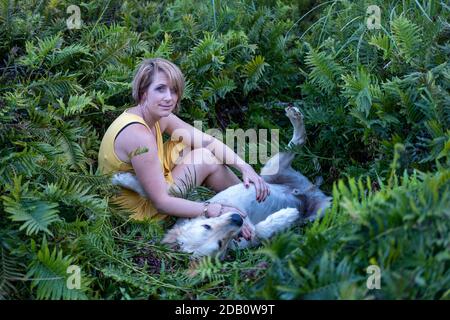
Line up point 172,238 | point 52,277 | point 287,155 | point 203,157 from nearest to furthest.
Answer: point 52,277
point 172,238
point 203,157
point 287,155

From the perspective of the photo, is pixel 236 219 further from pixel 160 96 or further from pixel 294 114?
pixel 294 114

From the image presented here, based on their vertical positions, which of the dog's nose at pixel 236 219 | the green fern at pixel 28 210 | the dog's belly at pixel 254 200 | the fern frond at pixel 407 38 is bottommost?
the green fern at pixel 28 210

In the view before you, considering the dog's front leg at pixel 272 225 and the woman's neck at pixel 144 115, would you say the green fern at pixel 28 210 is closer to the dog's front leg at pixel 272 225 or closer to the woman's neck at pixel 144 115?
the woman's neck at pixel 144 115

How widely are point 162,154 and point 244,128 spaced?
1169mm

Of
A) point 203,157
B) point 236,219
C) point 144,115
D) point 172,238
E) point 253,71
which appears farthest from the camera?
Result: point 253,71

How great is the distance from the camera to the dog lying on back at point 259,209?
4.14 m

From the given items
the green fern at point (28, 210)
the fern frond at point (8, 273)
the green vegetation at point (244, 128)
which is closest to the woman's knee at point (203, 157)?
the green vegetation at point (244, 128)

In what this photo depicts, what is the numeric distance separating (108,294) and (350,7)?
349 centimetres

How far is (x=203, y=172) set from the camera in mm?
4852

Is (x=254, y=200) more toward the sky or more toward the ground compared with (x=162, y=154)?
more toward the ground

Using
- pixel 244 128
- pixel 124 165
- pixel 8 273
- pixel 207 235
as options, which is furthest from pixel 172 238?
pixel 244 128

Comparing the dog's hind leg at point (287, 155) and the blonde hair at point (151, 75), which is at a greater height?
the blonde hair at point (151, 75)

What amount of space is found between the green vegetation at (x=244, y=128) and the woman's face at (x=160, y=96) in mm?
554
